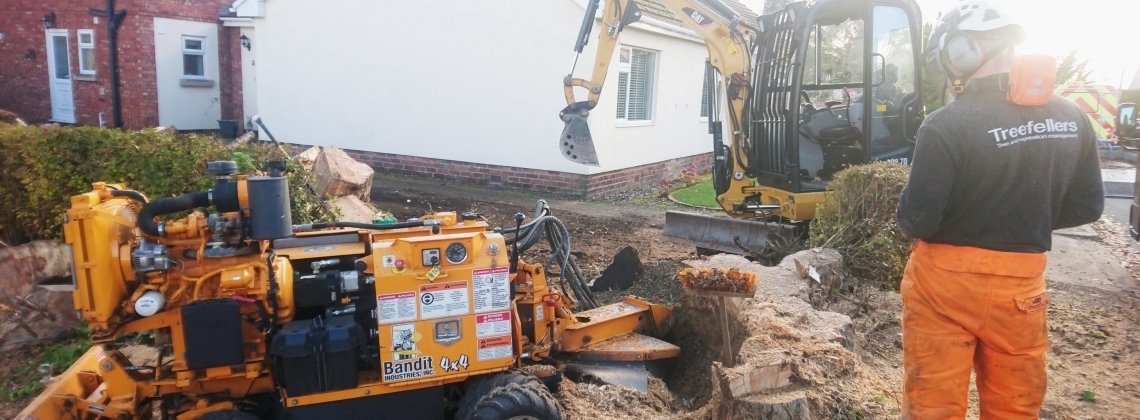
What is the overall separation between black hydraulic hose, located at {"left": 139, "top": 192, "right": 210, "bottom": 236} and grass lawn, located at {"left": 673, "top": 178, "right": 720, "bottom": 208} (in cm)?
964

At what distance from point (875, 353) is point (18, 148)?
6.56m

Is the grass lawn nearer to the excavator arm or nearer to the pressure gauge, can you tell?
the excavator arm

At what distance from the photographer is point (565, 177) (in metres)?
12.4

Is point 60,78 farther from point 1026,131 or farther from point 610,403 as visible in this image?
point 1026,131

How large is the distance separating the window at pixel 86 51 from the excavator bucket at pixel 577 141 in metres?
15.1

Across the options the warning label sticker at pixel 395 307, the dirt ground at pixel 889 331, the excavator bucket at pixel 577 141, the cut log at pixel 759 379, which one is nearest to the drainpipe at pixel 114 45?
the dirt ground at pixel 889 331

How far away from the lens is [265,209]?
11.1 feet

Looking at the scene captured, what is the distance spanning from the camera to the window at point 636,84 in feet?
42.7

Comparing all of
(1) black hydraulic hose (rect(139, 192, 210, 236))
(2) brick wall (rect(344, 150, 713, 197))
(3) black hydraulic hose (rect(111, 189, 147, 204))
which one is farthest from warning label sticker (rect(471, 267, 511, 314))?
(2) brick wall (rect(344, 150, 713, 197))

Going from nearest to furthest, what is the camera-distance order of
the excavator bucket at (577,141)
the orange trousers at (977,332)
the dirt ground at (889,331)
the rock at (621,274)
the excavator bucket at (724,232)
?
1. the orange trousers at (977,332)
2. the dirt ground at (889,331)
3. the rock at (621,274)
4. the excavator bucket at (577,141)
5. the excavator bucket at (724,232)

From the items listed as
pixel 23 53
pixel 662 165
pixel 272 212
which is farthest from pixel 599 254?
pixel 23 53

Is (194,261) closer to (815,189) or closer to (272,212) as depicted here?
(272,212)

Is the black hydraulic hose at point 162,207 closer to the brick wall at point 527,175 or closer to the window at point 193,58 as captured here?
the brick wall at point 527,175

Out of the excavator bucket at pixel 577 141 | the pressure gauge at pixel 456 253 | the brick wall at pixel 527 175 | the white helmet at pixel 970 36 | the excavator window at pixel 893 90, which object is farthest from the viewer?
the brick wall at pixel 527 175
